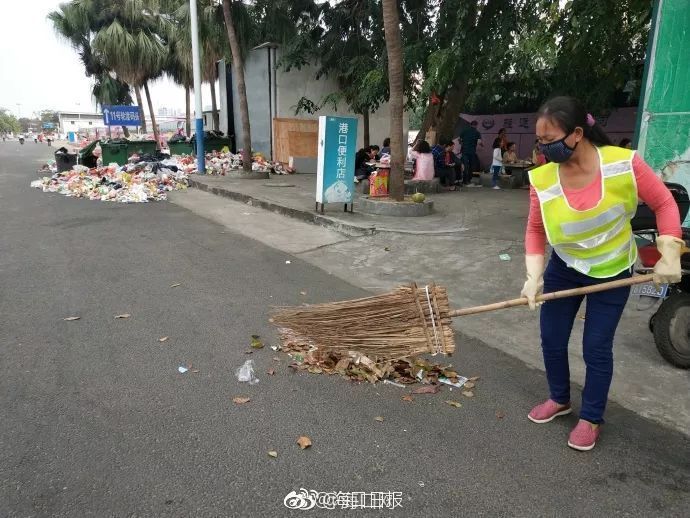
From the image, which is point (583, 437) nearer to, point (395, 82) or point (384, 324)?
point (384, 324)

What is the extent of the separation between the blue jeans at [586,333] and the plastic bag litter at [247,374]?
176 centimetres

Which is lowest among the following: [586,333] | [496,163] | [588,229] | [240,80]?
[586,333]

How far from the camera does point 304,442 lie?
2.54 meters

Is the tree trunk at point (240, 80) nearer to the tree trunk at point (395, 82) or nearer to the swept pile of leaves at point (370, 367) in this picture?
the tree trunk at point (395, 82)

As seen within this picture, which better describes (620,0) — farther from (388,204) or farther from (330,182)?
(330,182)

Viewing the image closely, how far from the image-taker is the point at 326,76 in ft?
59.8

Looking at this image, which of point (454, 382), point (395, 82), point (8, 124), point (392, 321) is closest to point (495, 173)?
point (395, 82)

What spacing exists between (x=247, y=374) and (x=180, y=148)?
1868 cm

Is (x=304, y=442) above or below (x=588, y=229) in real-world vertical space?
below

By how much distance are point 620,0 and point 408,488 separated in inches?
350

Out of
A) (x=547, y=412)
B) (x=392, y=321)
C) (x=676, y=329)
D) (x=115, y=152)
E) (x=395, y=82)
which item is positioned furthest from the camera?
(x=115, y=152)

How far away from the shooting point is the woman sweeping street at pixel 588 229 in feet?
7.32

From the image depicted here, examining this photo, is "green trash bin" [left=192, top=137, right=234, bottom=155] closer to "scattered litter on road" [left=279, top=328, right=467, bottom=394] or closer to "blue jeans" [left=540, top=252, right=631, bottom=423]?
"scattered litter on road" [left=279, top=328, right=467, bottom=394]

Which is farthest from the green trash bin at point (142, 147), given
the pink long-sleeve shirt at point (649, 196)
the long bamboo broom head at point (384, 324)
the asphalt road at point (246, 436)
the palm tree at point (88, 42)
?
the pink long-sleeve shirt at point (649, 196)
